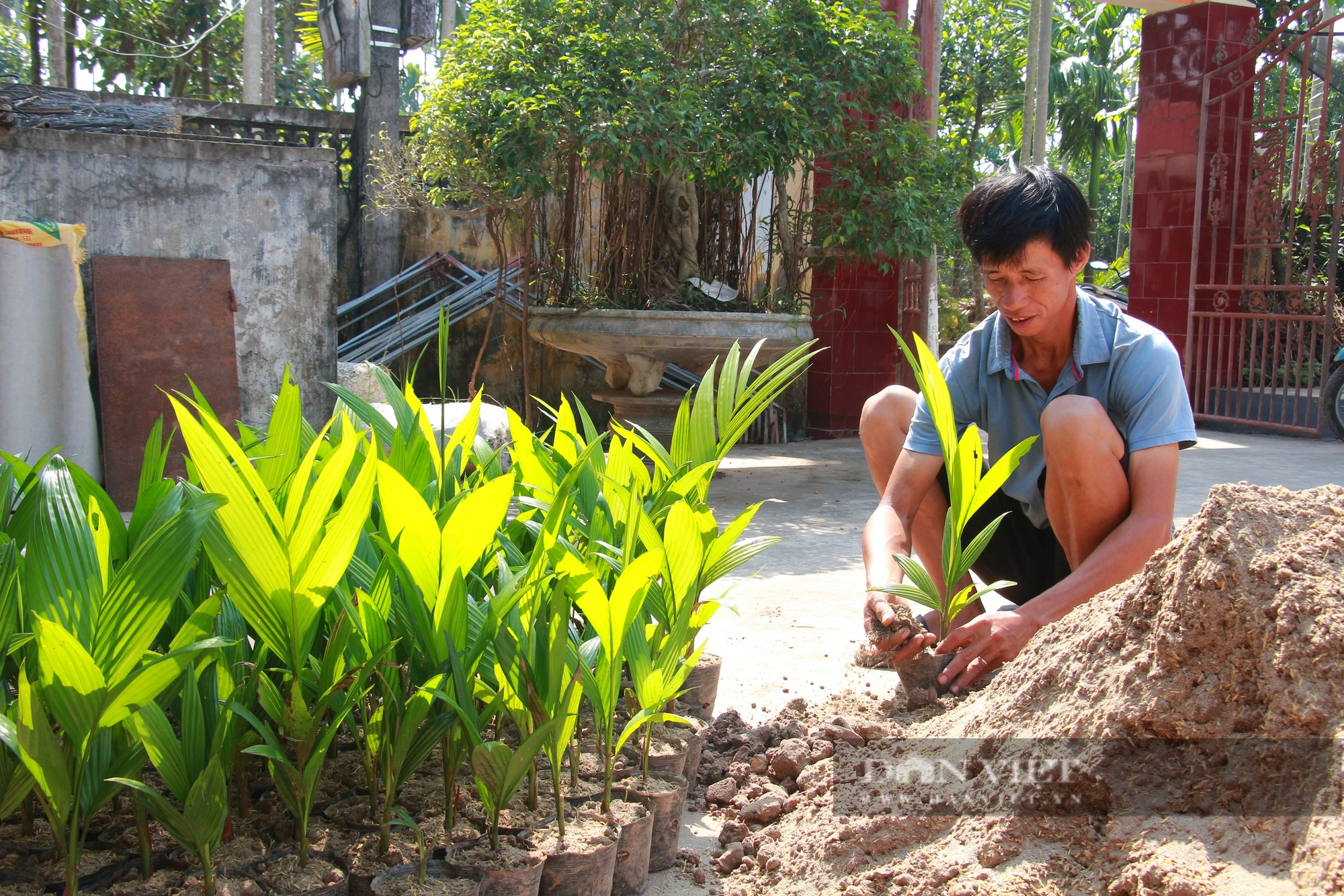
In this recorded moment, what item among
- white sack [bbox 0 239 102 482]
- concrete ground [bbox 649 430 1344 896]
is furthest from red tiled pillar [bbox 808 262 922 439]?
white sack [bbox 0 239 102 482]

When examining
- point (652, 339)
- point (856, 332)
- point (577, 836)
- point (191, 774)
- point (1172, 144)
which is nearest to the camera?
point (191, 774)

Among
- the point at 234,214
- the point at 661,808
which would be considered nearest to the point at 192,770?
the point at 661,808

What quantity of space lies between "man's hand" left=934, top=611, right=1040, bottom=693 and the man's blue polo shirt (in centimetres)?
41

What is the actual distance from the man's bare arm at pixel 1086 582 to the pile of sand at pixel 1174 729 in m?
0.15

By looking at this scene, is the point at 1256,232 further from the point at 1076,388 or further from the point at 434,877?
the point at 434,877

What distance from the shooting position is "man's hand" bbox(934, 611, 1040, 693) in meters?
1.63

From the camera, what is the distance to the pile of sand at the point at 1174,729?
1061 millimetres

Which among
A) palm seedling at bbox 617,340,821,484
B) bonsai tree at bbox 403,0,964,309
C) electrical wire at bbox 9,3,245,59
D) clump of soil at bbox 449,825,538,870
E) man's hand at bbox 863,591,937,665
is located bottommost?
clump of soil at bbox 449,825,538,870

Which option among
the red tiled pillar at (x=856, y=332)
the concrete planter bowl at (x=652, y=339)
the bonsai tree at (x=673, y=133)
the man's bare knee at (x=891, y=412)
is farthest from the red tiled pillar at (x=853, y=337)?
the man's bare knee at (x=891, y=412)

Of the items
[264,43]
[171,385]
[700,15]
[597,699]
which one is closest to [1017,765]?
[597,699]

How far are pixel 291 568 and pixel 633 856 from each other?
0.59 meters

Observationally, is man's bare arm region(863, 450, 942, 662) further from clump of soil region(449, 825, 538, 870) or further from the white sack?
the white sack

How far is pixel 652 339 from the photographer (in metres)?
4.95

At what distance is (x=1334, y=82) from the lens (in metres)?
18.5
